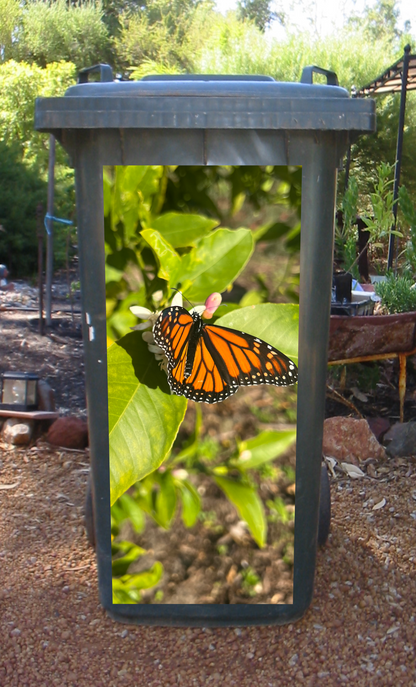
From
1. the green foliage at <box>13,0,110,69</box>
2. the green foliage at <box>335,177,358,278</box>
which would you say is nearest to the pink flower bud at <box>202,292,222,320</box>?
the green foliage at <box>335,177,358,278</box>

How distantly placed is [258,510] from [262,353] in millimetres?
520

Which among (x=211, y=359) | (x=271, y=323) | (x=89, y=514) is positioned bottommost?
(x=89, y=514)

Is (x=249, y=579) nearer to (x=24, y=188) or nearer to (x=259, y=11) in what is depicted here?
(x=24, y=188)

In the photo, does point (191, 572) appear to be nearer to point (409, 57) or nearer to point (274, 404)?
point (274, 404)

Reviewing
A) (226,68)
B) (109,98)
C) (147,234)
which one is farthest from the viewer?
(226,68)

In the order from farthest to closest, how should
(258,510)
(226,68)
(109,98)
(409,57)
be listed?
1. (226,68)
2. (409,57)
3. (258,510)
4. (109,98)

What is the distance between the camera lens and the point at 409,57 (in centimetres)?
574

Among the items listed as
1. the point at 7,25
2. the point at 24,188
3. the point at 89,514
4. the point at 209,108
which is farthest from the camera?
the point at 7,25

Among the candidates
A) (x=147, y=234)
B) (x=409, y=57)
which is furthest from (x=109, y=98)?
(x=409, y=57)

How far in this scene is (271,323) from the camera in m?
1.98

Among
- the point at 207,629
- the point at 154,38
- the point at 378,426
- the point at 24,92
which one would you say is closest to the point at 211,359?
the point at 207,629

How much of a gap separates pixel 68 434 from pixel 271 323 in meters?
2.10

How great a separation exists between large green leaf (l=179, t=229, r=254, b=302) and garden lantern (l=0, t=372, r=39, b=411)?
2.23m

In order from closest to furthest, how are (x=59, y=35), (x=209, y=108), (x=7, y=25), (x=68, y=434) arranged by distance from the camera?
(x=209, y=108), (x=68, y=434), (x=7, y=25), (x=59, y=35)
